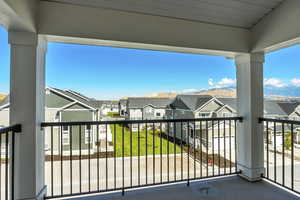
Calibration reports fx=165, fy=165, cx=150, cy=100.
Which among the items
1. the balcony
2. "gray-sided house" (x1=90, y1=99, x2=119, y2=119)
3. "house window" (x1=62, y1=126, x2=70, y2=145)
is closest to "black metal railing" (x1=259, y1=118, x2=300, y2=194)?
the balcony

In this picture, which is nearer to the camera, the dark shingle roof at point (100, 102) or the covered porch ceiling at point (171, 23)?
the covered porch ceiling at point (171, 23)

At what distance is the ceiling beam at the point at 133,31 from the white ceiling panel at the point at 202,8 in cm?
6

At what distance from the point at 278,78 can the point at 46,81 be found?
2966 millimetres

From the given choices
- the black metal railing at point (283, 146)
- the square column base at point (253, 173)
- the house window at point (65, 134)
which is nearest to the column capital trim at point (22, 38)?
the house window at point (65, 134)

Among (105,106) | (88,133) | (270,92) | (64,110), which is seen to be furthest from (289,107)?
(64,110)

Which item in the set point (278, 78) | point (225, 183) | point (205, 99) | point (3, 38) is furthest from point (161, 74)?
point (3, 38)

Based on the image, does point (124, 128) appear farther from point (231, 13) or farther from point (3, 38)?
point (231, 13)

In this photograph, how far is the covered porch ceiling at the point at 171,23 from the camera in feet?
5.58

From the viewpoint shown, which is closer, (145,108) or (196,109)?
(145,108)

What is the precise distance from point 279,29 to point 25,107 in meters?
2.90

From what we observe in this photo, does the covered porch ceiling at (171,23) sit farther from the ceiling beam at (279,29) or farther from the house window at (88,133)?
the house window at (88,133)

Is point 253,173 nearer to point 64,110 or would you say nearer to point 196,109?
point 196,109

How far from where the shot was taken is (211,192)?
2.03m

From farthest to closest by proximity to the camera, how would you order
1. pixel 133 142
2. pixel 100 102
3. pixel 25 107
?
pixel 133 142, pixel 100 102, pixel 25 107
